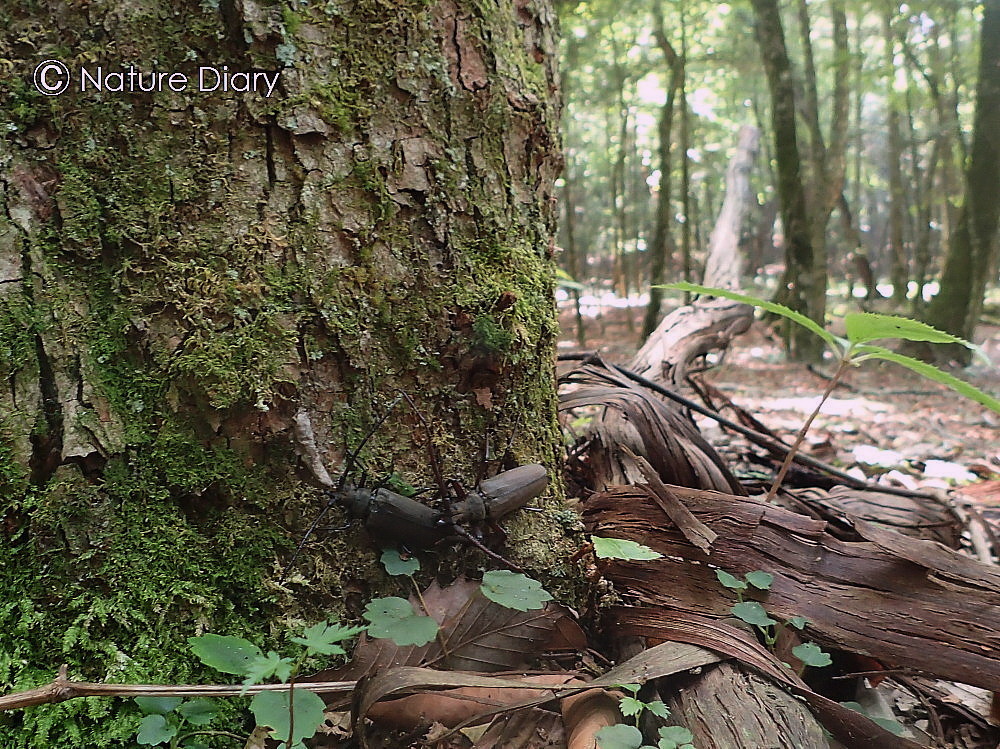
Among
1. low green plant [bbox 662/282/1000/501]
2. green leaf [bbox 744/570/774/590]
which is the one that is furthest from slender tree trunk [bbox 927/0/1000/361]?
green leaf [bbox 744/570/774/590]

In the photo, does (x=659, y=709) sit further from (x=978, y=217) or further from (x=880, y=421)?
(x=978, y=217)

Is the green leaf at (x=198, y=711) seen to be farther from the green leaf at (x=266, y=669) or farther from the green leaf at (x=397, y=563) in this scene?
the green leaf at (x=397, y=563)

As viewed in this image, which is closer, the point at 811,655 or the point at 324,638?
the point at 324,638

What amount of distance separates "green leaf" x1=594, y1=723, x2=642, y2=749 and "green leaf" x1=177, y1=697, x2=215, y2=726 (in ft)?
1.96

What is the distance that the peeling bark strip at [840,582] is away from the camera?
1207 millimetres

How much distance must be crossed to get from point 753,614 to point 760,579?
0.08m

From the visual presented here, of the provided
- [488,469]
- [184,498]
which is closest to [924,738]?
[488,469]

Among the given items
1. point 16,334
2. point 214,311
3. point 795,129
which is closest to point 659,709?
point 214,311

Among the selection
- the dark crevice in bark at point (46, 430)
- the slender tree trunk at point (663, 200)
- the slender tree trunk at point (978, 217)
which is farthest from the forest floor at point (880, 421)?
the dark crevice in bark at point (46, 430)

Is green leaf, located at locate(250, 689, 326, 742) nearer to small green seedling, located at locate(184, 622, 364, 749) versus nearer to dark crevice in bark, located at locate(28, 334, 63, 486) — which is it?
small green seedling, located at locate(184, 622, 364, 749)

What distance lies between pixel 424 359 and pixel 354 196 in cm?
34

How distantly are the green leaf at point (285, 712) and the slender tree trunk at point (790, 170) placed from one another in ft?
25.4

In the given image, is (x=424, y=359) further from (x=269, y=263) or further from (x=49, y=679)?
(x=49, y=679)

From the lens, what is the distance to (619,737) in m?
1.00
